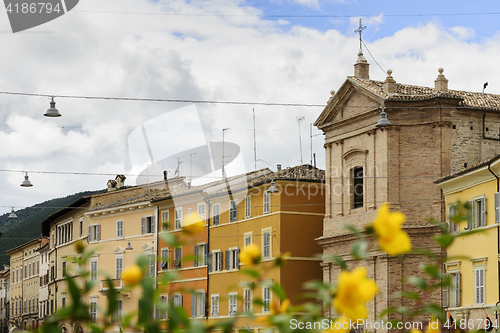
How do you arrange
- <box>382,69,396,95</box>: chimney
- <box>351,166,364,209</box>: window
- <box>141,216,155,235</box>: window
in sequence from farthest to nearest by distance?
<box>141,216,155,235</box>: window → <box>351,166,364,209</box>: window → <box>382,69,396,95</box>: chimney

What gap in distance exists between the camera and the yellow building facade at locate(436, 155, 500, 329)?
94.6 feet

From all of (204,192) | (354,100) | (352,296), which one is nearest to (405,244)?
(352,296)

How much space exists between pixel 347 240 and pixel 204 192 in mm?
13406

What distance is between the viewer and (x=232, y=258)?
148ft

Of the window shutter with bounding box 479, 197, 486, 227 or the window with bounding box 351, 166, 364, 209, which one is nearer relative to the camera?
the window shutter with bounding box 479, 197, 486, 227

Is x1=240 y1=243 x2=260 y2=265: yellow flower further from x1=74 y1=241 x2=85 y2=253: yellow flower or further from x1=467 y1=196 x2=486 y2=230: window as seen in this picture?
x1=467 y1=196 x2=486 y2=230: window

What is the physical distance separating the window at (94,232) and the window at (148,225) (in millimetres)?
5091

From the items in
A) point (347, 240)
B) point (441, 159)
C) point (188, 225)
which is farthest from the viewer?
point (347, 240)

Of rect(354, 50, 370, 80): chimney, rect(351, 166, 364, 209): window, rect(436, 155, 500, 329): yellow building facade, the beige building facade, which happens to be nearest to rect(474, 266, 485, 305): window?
rect(436, 155, 500, 329): yellow building facade

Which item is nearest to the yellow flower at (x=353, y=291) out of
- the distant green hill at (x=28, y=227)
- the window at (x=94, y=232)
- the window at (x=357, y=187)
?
the window at (x=357, y=187)

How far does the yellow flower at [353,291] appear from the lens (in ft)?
6.49

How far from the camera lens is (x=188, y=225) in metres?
2.50

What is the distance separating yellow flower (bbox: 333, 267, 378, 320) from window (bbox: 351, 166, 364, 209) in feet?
118

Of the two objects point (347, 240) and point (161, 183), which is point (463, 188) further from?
point (161, 183)
